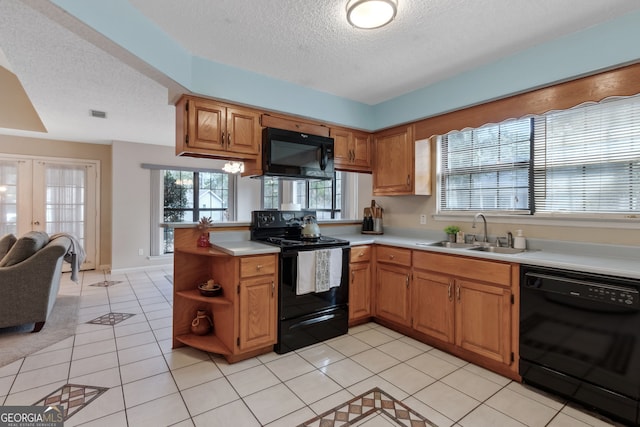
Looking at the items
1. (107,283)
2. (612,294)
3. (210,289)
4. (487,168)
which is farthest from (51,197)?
(612,294)

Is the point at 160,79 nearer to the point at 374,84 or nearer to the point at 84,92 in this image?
the point at 84,92

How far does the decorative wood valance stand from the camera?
208 centimetres

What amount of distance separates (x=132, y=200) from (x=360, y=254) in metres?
4.75

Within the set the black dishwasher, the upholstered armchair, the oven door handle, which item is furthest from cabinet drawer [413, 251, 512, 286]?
the upholstered armchair

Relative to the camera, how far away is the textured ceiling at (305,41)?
1.96 m

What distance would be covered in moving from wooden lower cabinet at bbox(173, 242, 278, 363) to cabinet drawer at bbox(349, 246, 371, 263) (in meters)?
0.90

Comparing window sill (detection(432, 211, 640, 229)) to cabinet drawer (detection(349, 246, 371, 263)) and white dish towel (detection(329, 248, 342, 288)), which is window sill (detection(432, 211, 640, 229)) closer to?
cabinet drawer (detection(349, 246, 371, 263))

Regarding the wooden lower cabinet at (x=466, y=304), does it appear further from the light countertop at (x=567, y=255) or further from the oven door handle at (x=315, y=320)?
the oven door handle at (x=315, y=320)

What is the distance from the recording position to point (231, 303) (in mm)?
2480

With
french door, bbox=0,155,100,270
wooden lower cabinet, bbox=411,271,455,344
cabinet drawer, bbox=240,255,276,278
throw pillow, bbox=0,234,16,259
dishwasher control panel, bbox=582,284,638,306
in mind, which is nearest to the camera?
dishwasher control panel, bbox=582,284,638,306

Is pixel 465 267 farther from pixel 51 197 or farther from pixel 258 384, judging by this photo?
pixel 51 197

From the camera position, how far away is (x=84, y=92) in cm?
341

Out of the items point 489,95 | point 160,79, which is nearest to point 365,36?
point 489,95

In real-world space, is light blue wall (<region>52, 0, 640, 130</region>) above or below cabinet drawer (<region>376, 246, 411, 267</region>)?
above
